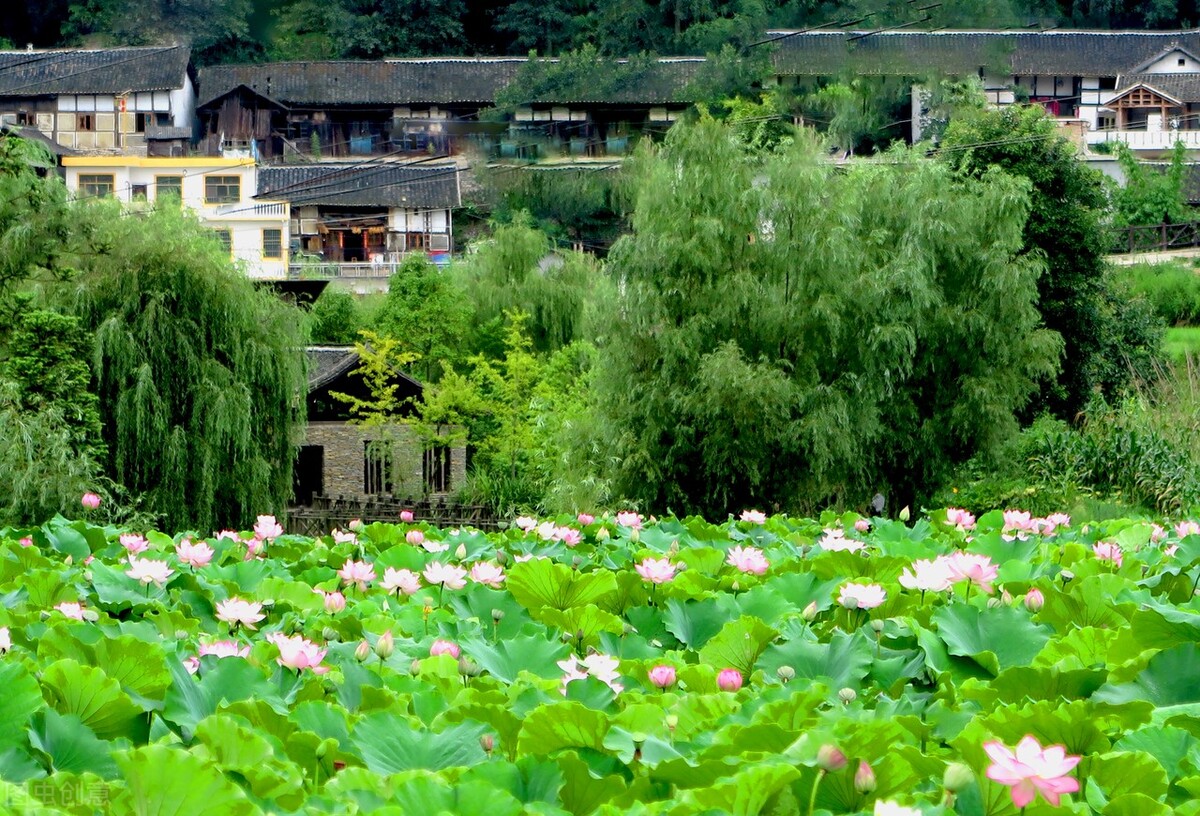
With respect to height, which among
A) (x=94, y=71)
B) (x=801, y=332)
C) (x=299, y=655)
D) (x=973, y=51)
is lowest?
(x=801, y=332)

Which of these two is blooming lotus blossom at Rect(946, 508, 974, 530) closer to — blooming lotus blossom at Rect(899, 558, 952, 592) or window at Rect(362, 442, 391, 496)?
blooming lotus blossom at Rect(899, 558, 952, 592)

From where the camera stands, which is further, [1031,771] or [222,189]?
[222,189]

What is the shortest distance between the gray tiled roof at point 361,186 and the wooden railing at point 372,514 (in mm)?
17318

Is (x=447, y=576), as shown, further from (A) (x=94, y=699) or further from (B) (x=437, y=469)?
(B) (x=437, y=469)

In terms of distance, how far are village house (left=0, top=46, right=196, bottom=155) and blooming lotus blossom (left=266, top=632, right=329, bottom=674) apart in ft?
136

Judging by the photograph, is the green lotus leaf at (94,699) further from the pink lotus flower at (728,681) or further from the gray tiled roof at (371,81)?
the gray tiled roof at (371,81)

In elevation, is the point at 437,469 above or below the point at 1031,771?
below

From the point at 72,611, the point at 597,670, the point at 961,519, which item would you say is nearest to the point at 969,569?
the point at 597,670

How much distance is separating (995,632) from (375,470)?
2356 centimetres

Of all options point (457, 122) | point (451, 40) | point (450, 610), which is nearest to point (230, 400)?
point (450, 610)

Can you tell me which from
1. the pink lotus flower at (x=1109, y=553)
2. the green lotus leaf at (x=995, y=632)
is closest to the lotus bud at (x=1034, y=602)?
the green lotus leaf at (x=995, y=632)

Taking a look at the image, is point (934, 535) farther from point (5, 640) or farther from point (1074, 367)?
point (1074, 367)

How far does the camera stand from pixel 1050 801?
1543mm

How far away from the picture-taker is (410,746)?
1.97 meters
